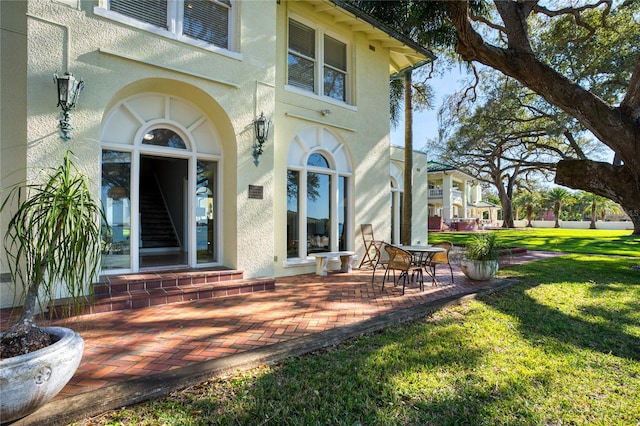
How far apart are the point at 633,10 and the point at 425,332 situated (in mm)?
13588

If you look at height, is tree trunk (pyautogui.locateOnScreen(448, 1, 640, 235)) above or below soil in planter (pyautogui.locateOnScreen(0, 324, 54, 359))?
Result: above

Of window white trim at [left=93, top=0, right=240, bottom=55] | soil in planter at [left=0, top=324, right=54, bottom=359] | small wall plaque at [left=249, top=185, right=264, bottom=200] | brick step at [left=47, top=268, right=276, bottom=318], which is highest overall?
window white trim at [left=93, top=0, right=240, bottom=55]

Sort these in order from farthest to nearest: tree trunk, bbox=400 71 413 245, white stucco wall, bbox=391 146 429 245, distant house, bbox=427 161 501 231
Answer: distant house, bbox=427 161 501 231, white stucco wall, bbox=391 146 429 245, tree trunk, bbox=400 71 413 245

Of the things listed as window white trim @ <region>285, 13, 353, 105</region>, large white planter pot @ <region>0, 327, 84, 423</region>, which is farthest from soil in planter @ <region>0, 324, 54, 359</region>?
window white trim @ <region>285, 13, 353, 105</region>

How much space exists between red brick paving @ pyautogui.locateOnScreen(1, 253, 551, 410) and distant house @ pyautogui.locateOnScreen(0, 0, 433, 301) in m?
1.23

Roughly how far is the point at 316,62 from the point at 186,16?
3.64 meters

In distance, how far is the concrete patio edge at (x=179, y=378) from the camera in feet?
8.14

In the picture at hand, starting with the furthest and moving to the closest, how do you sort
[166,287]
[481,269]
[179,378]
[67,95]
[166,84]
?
[481,269]
[166,84]
[166,287]
[67,95]
[179,378]

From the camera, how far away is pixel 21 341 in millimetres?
2521

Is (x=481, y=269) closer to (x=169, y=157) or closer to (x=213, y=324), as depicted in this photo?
(x=213, y=324)

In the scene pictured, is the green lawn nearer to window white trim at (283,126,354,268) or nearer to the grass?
window white trim at (283,126,354,268)

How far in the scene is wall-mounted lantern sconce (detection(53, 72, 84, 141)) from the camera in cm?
485

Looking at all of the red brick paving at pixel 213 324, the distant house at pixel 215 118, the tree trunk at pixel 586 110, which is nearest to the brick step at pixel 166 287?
the red brick paving at pixel 213 324

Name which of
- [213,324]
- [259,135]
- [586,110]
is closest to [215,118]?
[259,135]
